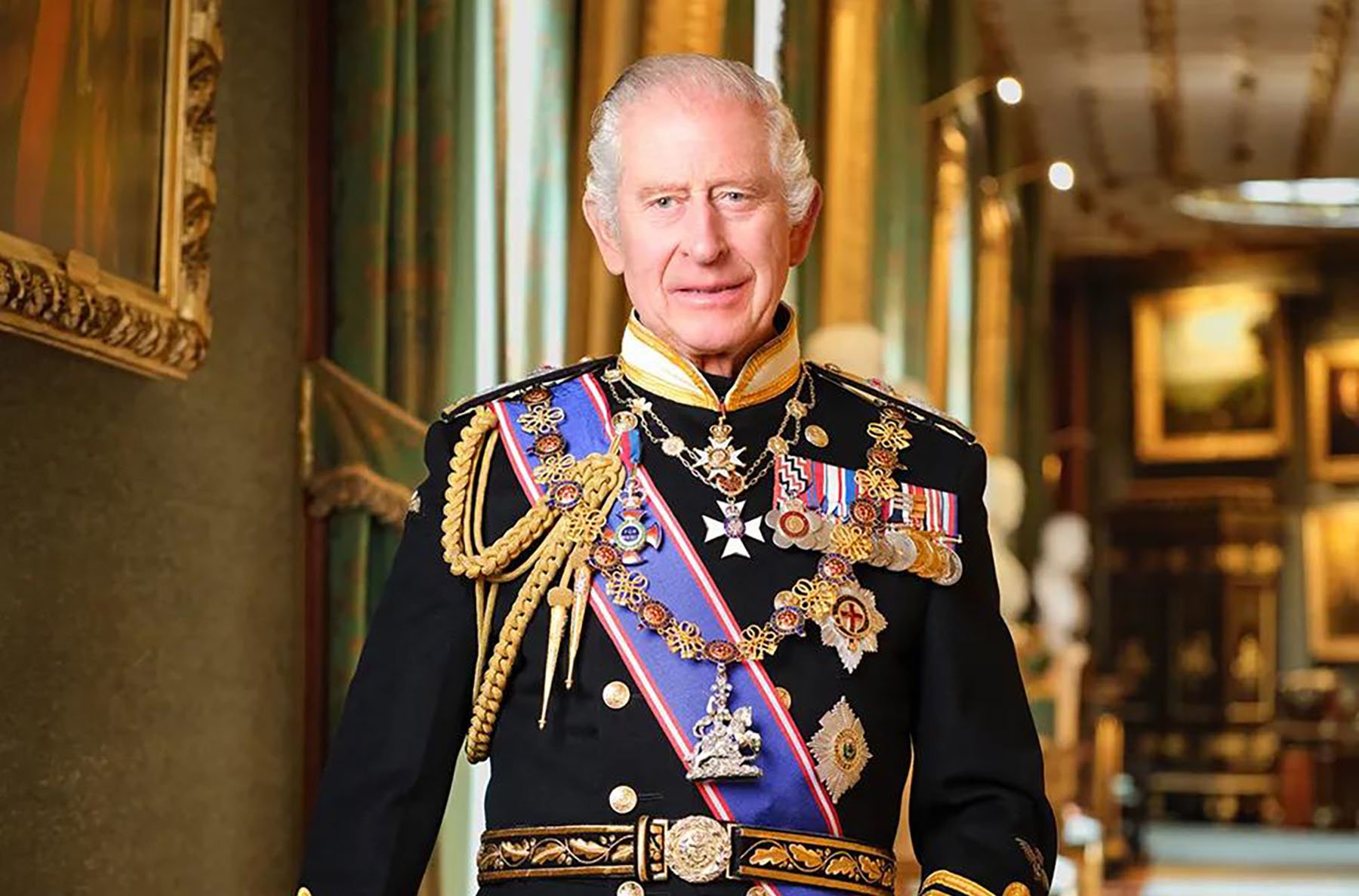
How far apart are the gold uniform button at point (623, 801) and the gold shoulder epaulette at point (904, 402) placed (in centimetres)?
66

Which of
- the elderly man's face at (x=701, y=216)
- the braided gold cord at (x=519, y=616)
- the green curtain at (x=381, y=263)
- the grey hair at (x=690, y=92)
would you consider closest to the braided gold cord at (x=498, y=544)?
the braided gold cord at (x=519, y=616)

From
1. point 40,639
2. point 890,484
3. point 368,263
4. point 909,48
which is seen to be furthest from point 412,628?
point 909,48

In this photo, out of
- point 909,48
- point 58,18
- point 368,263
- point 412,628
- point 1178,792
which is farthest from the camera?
point 1178,792

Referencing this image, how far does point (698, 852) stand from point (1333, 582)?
19.7 meters

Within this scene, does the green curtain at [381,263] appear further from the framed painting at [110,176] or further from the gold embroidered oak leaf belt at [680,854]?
the gold embroidered oak leaf belt at [680,854]

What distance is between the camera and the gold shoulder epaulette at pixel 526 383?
109 inches

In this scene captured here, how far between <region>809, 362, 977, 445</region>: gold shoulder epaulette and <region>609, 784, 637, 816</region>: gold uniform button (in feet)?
2.16

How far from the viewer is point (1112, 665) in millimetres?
21703

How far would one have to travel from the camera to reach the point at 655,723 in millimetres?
2537

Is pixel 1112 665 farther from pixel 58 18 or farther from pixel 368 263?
pixel 58 18

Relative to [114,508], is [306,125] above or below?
above

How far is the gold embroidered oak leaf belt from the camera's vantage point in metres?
2.49

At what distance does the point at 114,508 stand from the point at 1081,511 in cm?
1845

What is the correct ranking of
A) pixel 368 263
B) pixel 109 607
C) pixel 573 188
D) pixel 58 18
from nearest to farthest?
1. pixel 58 18
2. pixel 109 607
3. pixel 368 263
4. pixel 573 188
